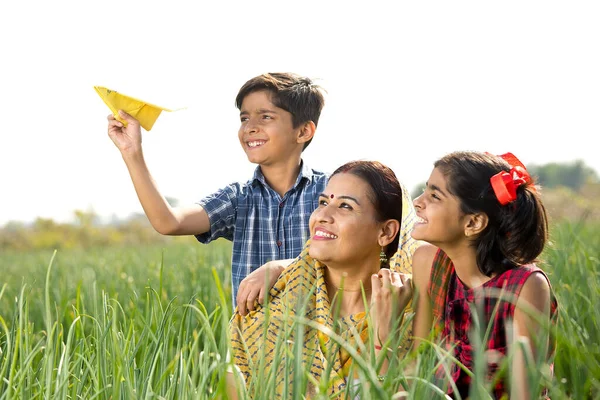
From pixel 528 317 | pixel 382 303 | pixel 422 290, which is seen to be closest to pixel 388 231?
pixel 422 290

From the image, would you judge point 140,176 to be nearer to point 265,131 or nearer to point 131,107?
point 131,107

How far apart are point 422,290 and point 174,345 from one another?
3.14 ft

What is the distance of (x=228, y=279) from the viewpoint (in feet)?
12.5

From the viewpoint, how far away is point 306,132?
297cm

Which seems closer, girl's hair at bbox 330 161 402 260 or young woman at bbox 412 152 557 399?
young woman at bbox 412 152 557 399

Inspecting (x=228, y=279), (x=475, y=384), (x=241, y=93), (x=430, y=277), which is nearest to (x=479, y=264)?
(x=430, y=277)

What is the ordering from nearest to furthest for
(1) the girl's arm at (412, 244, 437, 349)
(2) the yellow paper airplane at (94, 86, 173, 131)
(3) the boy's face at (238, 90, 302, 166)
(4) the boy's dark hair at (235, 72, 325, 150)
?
(1) the girl's arm at (412, 244, 437, 349), (2) the yellow paper airplane at (94, 86, 173, 131), (3) the boy's face at (238, 90, 302, 166), (4) the boy's dark hair at (235, 72, 325, 150)

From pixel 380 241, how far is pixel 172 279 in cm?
206

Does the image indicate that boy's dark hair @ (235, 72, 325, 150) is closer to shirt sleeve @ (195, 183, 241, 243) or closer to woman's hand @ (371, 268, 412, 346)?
shirt sleeve @ (195, 183, 241, 243)

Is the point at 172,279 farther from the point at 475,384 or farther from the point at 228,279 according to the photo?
the point at 475,384

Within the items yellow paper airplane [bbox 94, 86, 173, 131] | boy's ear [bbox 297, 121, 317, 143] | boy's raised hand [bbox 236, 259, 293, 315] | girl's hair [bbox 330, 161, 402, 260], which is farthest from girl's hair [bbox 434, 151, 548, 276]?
boy's ear [bbox 297, 121, 317, 143]

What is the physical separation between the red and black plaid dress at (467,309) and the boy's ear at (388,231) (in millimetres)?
174

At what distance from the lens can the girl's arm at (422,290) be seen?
191 cm

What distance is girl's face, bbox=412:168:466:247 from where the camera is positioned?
1873 millimetres
